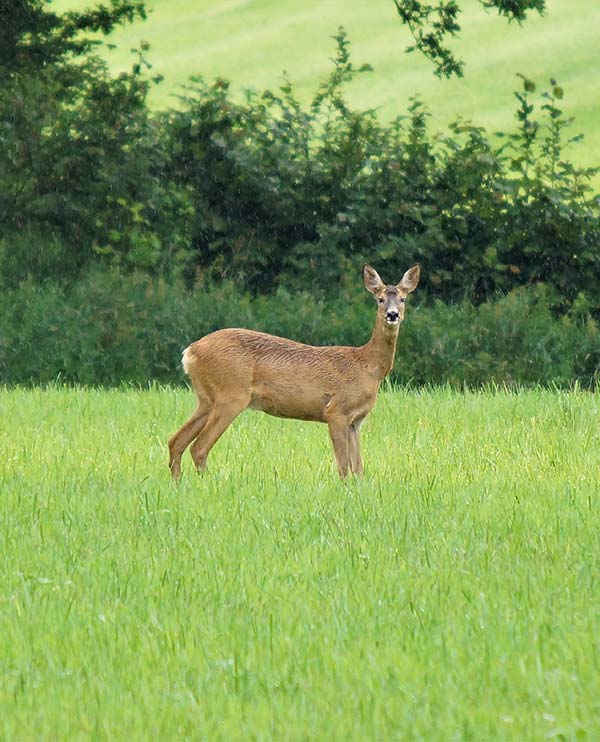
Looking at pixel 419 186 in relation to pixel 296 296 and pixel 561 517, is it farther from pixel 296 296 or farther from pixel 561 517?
pixel 561 517

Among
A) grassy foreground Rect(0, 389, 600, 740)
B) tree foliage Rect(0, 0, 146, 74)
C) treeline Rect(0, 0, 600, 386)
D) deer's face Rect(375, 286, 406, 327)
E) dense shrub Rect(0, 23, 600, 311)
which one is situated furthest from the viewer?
tree foliage Rect(0, 0, 146, 74)

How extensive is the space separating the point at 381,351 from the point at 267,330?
6427 millimetres

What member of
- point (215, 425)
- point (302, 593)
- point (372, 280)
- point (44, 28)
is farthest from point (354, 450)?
point (44, 28)

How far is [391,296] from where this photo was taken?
9852 millimetres

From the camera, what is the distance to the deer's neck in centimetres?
985

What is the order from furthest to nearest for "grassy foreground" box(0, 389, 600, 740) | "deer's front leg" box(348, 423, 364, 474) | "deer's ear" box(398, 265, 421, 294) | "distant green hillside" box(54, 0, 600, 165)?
"distant green hillside" box(54, 0, 600, 165) < "deer's ear" box(398, 265, 421, 294) < "deer's front leg" box(348, 423, 364, 474) < "grassy foreground" box(0, 389, 600, 740)

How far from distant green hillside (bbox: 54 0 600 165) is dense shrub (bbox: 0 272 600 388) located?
15.3 meters

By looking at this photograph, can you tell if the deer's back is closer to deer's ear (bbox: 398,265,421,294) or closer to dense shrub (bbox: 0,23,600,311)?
deer's ear (bbox: 398,265,421,294)

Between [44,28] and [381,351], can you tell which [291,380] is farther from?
[44,28]

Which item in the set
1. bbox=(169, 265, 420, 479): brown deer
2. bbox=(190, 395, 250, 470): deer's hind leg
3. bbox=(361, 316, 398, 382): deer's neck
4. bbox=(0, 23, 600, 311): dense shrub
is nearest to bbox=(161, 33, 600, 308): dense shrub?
bbox=(0, 23, 600, 311): dense shrub

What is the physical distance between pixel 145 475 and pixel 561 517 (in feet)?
9.85

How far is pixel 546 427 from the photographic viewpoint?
1155 centimetres

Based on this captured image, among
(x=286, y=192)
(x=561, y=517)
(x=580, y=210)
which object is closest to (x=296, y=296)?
(x=286, y=192)

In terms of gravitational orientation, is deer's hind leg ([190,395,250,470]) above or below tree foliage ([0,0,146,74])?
below
